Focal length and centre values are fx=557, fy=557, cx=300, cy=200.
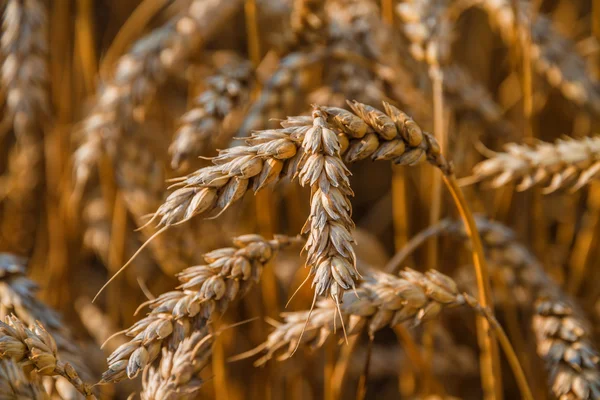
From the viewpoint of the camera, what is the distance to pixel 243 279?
0.80 meters

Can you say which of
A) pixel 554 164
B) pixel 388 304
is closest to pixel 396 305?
pixel 388 304

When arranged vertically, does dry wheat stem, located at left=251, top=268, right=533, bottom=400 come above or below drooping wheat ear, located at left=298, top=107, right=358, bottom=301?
below

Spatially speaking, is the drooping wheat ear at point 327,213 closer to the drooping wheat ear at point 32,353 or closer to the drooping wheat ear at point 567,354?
the drooping wheat ear at point 32,353

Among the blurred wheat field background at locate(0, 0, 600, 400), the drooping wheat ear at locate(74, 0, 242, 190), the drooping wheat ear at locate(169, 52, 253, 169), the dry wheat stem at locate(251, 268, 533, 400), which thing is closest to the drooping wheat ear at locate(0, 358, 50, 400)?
the blurred wheat field background at locate(0, 0, 600, 400)

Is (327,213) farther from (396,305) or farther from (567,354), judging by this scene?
(567,354)

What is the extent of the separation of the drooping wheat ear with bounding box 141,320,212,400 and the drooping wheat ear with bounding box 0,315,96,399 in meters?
0.12

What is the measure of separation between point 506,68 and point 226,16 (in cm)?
118

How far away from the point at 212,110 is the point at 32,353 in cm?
62

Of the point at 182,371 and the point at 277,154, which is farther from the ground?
the point at 277,154

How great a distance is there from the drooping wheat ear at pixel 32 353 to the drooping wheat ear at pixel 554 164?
77cm

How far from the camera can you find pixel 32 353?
0.68 metres

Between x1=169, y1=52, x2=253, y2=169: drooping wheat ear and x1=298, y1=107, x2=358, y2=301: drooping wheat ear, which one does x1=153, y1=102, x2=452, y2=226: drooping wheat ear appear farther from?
x1=169, y1=52, x2=253, y2=169: drooping wheat ear

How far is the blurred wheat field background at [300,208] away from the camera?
72 cm

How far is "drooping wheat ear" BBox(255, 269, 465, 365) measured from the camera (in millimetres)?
833
